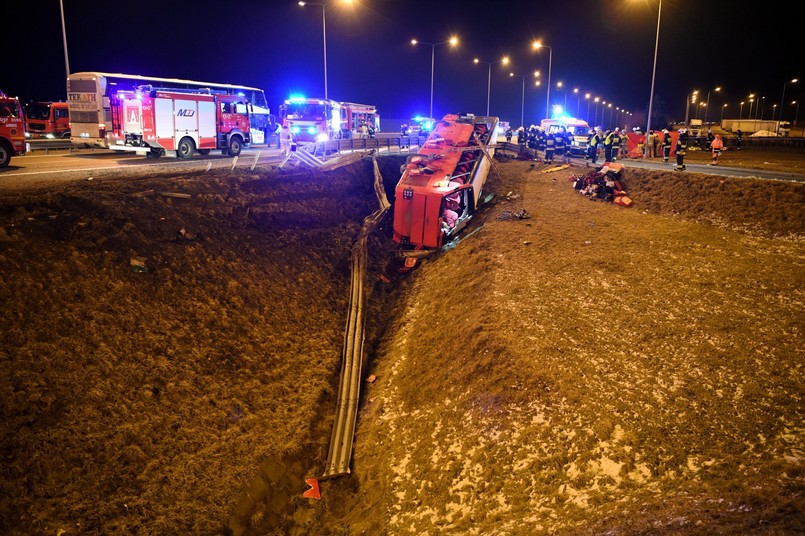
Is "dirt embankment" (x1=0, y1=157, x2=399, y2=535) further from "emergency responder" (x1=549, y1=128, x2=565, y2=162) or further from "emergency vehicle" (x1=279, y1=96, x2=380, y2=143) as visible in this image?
"emergency responder" (x1=549, y1=128, x2=565, y2=162)

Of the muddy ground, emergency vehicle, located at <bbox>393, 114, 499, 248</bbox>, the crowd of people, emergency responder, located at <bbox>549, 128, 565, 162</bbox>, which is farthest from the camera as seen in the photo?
emergency responder, located at <bbox>549, 128, 565, 162</bbox>

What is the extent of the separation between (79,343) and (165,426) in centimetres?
167

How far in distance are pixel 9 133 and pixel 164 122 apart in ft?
17.8

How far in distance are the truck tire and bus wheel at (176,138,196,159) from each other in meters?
6.29

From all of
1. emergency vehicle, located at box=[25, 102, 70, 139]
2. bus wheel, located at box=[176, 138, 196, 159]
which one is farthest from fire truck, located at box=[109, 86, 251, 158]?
emergency vehicle, located at box=[25, 102, 70, 139]

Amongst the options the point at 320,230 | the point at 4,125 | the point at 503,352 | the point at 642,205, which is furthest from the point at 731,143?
the point at 4,125

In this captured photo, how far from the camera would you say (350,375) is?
29.4 ft

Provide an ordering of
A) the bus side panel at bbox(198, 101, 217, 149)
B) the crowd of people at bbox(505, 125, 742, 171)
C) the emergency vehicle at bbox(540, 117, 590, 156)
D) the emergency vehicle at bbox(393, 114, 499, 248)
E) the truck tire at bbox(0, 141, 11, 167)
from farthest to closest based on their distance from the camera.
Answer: the emergency vehicle at bbox(540, 117, 590, 156)
the crowd of people at bbox(505, 125, 742, 171)
the bus side panel at bbox(198, 101, 217, 149)
the truck tire at bbox(0, 141, 11, 167)
the emergency vehicle at bbox(393, 114, 499, 248)

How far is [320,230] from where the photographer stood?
14.3m

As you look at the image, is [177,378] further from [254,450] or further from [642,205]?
[642,205]

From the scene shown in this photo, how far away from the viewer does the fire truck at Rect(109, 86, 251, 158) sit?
19.7 m

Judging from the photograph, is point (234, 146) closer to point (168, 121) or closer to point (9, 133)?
point (168, 121)

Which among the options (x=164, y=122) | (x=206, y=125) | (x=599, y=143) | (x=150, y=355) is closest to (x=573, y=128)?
(x=599, y=143)

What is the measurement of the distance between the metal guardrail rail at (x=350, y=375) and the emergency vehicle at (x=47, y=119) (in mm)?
27319
